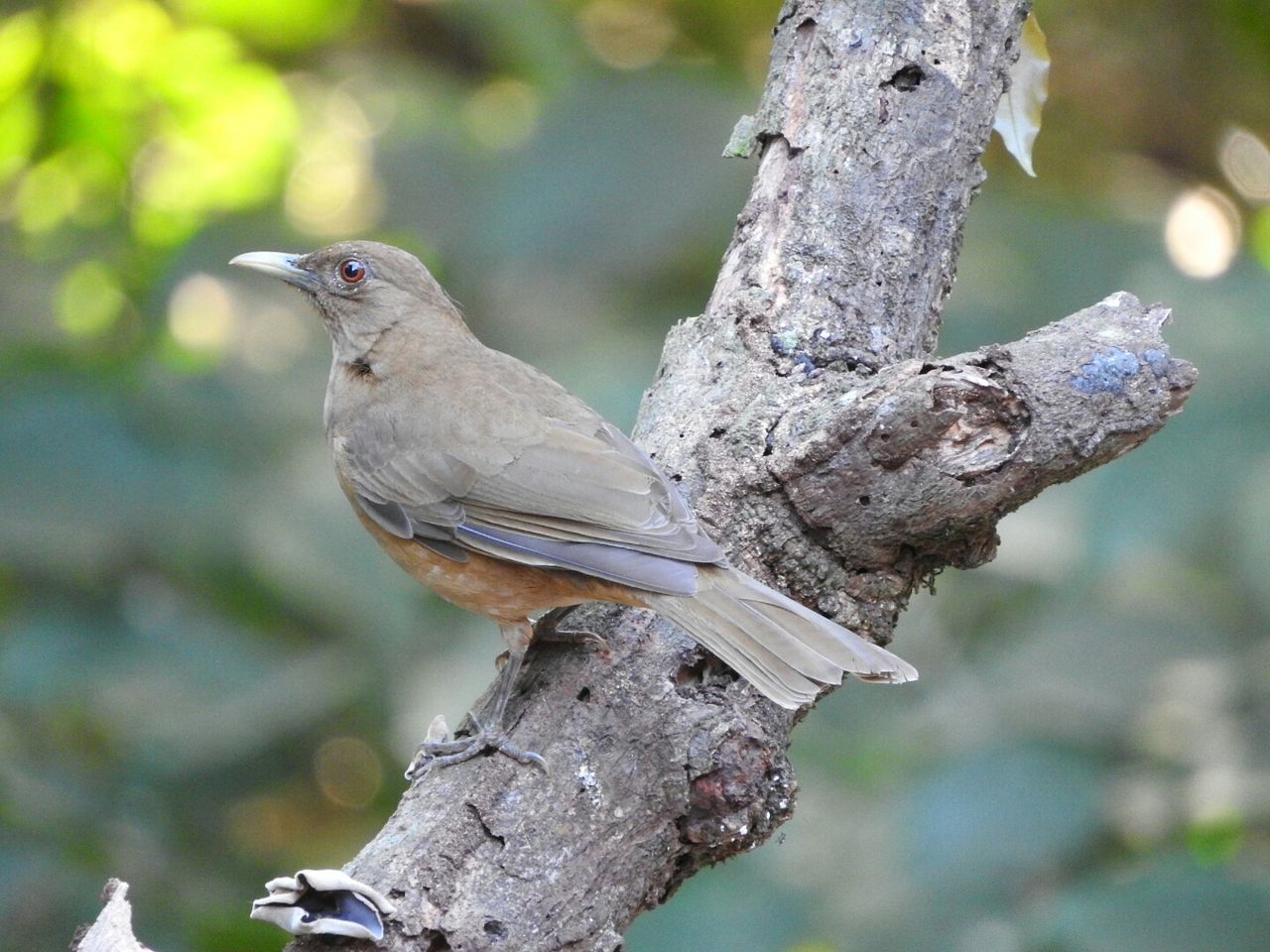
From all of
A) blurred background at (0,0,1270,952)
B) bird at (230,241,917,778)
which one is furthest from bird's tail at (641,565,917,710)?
blurred background at (0,0,1270,952)

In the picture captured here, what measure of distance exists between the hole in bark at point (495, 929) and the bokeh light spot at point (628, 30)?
471 centimetres

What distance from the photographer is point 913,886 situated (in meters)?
Result: 4.28

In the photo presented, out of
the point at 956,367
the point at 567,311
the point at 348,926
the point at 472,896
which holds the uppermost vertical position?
the point at 567,311

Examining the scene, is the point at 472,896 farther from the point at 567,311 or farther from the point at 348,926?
the point at 567,311

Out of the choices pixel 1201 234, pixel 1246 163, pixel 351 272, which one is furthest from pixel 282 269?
pixel 1246 163

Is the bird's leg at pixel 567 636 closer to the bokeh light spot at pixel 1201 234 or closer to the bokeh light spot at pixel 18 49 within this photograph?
the bokeh light spot at pixel 1201 234

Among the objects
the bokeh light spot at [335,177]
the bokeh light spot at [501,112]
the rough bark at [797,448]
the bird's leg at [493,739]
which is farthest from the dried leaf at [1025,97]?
the bokeh light spot at [335,177]

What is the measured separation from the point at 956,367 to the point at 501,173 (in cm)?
323

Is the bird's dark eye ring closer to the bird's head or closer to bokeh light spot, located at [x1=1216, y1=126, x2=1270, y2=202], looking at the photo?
the bird's head

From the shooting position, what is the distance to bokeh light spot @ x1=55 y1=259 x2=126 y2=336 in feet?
18.9

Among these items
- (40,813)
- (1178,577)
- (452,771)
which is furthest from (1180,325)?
(40,813)

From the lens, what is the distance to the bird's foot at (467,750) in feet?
10.2

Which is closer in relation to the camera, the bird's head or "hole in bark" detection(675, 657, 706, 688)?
"hole in bark" detection(675, 657, 706, 688)

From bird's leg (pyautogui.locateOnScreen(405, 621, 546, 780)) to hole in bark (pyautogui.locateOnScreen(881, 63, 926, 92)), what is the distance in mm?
1682
